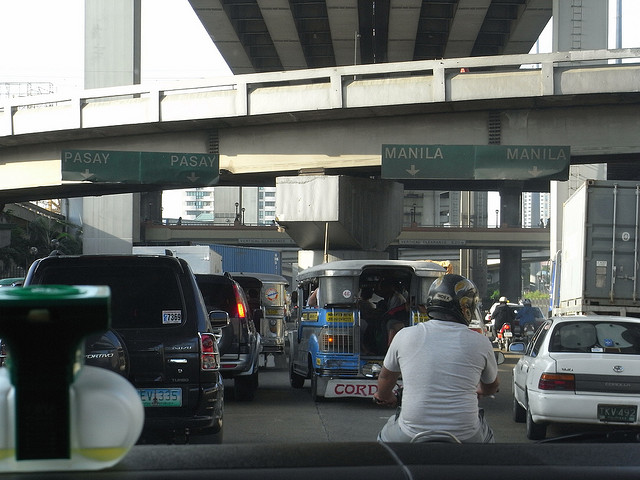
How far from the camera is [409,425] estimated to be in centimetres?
463

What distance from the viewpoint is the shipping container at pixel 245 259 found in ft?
143

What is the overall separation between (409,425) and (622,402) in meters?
6.38

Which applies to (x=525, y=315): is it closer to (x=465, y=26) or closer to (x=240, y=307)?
(x=240, y=307)

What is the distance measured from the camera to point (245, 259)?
148 feet

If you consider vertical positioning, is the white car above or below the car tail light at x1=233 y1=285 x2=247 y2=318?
below

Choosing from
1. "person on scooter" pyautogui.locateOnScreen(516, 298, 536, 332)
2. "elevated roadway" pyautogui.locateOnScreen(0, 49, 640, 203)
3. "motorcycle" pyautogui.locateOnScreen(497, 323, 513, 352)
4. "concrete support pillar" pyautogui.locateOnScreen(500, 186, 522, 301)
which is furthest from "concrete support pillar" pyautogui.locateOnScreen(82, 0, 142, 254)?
"concrete support pillar" pyautogui.locateOnScreen(500, 186, 522, 301)

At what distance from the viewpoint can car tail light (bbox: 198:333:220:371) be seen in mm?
8688

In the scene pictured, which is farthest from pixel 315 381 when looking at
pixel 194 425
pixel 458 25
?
pixel 458 25

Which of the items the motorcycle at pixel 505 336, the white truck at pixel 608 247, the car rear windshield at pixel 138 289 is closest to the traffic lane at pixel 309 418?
the car rear windshield at pixel 138 289

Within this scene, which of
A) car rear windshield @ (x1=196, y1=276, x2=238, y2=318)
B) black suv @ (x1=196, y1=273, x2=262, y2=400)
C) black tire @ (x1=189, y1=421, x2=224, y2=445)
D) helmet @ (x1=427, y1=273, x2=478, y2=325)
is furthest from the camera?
car rear windshield @ (x1=196, y1=276, x2=238, y2=318)

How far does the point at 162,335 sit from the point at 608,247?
1454 cm

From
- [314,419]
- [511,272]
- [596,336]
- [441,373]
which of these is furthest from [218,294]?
[511,272]

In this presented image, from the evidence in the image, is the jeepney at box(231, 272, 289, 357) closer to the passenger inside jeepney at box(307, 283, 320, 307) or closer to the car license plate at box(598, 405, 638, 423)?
the passenger inside jeepney at box(307, 283, 320, 307)

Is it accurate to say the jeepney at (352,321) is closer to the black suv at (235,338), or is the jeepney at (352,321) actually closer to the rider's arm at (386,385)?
the black suv at (235,338)
